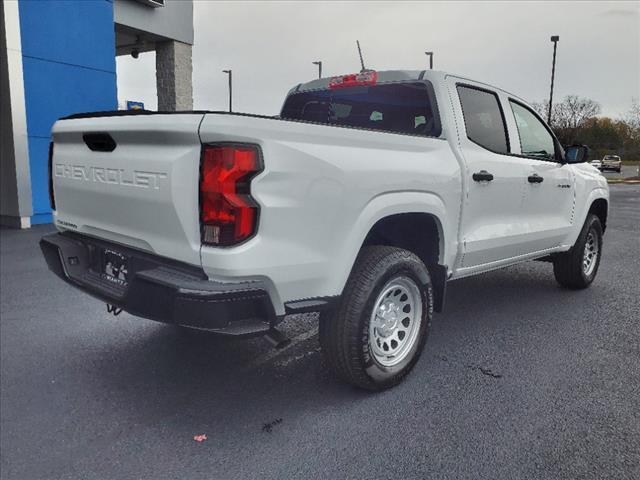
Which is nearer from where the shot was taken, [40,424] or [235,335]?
[235,335]

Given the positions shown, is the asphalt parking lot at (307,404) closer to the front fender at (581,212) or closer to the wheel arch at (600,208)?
the front fender at (581,212)

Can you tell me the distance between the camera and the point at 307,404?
10.2 feet

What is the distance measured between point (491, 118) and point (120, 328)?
11.1ft

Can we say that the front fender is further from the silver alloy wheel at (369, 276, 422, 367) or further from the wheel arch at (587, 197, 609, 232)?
the silver alloy wheel at (369, 276, 422, 367)

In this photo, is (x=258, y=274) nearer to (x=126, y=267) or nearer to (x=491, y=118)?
(x=126, y=267)

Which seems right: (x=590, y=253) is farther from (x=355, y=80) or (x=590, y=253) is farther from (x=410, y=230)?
(x=355, y=80)

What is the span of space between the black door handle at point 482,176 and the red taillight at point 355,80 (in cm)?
102

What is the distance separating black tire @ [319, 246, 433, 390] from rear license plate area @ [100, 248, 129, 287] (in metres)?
1.10

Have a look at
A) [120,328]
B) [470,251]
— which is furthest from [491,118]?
[120,328]

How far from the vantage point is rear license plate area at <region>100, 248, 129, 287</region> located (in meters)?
2.92

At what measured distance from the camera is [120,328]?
14.4ft

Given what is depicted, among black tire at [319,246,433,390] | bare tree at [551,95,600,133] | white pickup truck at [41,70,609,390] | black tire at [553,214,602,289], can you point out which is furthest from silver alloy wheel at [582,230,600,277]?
bare tree at [551,95,600,133]

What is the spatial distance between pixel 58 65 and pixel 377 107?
8920 mm

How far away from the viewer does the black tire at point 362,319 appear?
2.93 m
